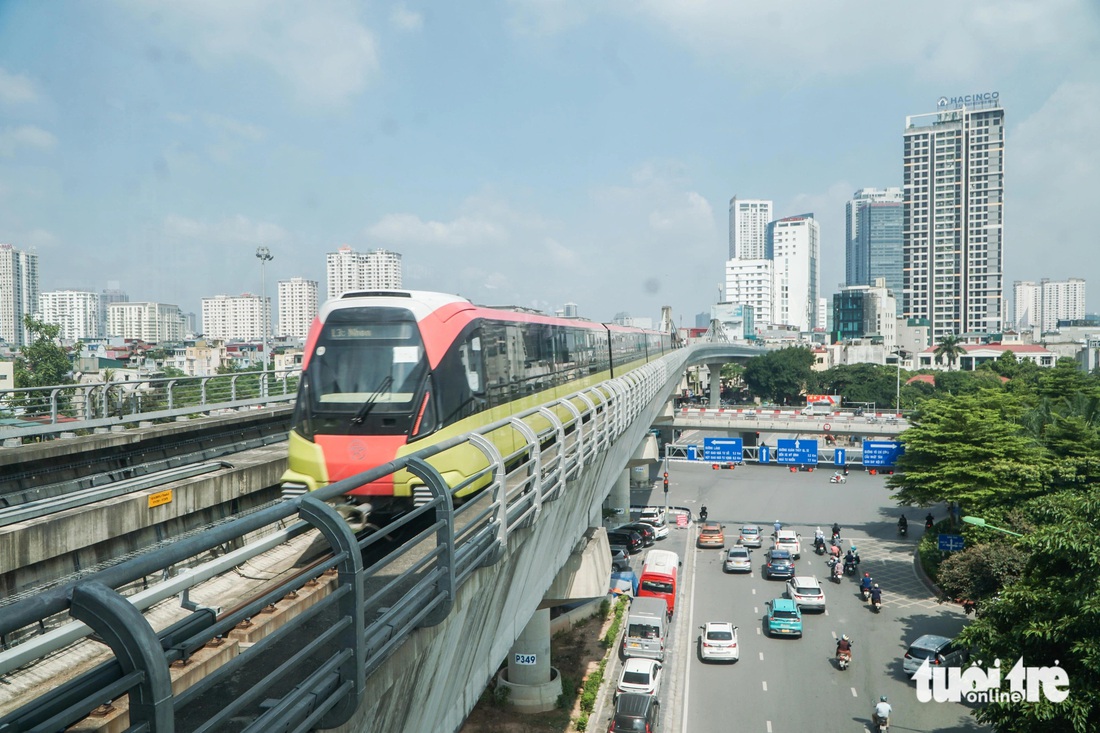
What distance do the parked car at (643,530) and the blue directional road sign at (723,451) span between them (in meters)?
4.29

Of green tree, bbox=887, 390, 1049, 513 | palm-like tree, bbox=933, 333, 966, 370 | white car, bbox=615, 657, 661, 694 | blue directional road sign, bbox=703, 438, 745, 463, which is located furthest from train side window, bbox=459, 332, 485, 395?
palm-like tree, bbox=933, 333, 966, 370

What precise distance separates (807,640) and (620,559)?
951 cm

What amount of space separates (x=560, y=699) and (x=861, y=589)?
14393 mm

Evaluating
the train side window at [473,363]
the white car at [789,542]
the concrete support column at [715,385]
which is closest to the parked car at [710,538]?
Result: the white car at [789,542]

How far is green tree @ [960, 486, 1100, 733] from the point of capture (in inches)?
406

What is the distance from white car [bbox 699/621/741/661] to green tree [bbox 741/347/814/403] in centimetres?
7054

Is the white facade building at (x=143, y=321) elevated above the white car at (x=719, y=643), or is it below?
above

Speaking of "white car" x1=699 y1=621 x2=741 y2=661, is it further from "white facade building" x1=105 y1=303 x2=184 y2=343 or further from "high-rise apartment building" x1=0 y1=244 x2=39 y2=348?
"white facade building" x1=105 y1=303 x2=184 y2=343

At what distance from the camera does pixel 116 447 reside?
48.8 ft

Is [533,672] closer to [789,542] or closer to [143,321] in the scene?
[789,542]

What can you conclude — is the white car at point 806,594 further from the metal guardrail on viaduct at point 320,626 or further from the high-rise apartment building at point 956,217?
the high-rise apartment building at point 956,217

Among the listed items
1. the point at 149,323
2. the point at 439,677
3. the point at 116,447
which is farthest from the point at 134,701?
the point at 149,323

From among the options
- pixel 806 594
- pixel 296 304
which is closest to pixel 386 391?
pixel 806 594

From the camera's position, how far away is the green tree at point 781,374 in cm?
8956
